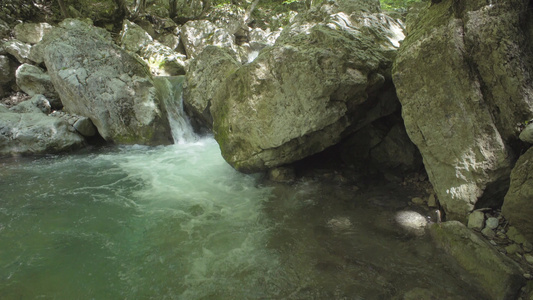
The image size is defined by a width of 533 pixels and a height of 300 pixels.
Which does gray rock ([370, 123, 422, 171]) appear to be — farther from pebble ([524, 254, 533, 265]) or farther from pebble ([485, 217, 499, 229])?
pebble ([524, 254, 533, 265])

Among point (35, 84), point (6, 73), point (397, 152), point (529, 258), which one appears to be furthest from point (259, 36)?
point (529, 258)

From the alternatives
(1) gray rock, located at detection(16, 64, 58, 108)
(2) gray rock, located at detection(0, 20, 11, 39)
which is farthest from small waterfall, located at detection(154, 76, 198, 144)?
(2) gray rock, located at detection(0, 20, 11, 39)

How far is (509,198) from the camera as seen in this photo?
10.1ft

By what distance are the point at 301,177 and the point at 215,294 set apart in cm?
361

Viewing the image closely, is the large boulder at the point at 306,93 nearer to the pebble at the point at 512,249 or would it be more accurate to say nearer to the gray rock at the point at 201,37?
the pebble at the point at 512,249

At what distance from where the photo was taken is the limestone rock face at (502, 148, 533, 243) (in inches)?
112

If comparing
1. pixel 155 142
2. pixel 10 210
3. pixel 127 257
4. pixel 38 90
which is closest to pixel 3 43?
pixel 38 90

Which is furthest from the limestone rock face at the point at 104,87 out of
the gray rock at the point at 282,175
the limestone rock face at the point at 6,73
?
the gray rock at the point at 282,175

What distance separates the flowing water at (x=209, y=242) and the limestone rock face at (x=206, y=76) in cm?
344

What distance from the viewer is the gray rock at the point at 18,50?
477 inches

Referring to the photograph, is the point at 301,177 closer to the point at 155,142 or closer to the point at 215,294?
the point at 215,294

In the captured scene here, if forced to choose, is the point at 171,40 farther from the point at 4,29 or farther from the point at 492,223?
the point at 492,223

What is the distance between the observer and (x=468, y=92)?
356cm

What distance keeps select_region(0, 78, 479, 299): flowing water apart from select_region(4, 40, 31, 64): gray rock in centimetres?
876
